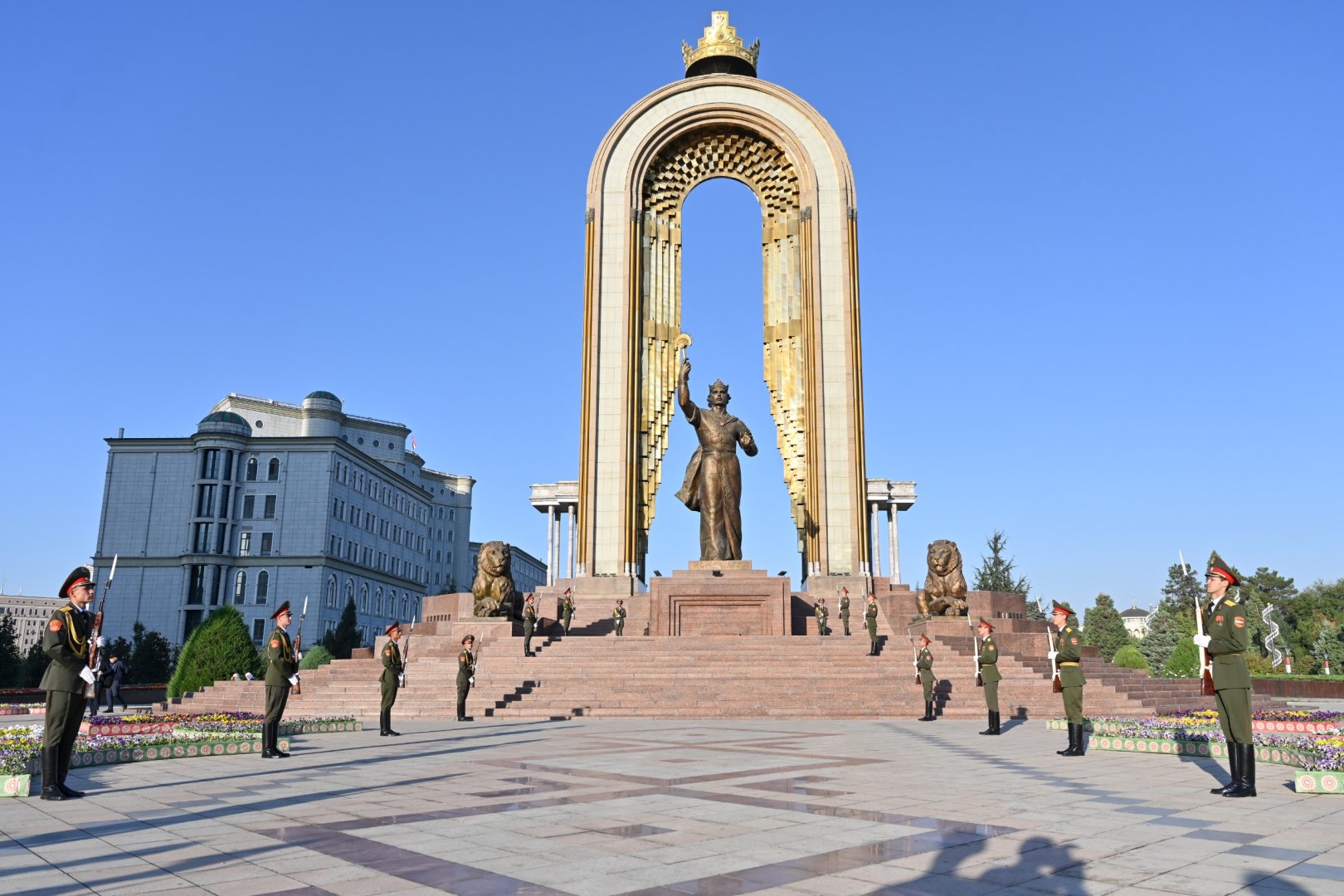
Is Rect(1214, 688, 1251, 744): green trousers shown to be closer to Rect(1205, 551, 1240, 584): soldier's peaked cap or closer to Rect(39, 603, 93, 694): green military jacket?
Rect(1205, 551, 1240, 584): soldier's peaked cap

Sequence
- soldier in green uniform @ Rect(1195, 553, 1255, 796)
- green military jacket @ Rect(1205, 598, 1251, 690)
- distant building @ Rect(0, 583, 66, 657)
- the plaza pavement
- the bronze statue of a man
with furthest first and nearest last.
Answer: distant building @ Rect(0, 583, 66, 657) < the bronze statue of a man < green military jacket @ Rect(1205, 598, 1251, 690) < soldier in green uniform @ Rect(1195, 553, 1255, 796) < the plaza pavement

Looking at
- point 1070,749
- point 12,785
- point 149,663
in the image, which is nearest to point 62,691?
point 12,785

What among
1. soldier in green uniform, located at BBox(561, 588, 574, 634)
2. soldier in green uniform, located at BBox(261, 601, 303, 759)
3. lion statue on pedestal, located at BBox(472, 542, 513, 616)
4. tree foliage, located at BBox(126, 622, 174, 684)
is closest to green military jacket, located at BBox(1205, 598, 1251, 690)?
soldier in green uniform, located at BBox(261, 601, 303, 759)

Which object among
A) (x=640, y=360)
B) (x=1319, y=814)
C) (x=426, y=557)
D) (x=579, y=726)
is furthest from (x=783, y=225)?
(x=426, y=557)

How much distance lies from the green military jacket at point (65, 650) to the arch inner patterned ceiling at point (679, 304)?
21.4m

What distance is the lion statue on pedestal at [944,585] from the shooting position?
71.6 feet

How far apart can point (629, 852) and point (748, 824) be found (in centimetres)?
106

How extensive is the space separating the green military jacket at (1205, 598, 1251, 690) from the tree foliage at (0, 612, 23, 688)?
35544mm

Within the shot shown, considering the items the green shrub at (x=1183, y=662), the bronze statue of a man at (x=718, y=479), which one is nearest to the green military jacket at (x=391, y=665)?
the bronze statue of a man at (x=718, y=479)

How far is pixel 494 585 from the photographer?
22.5 m

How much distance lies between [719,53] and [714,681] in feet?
81.7

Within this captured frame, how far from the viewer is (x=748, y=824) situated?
605cm

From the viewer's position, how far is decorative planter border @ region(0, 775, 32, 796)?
7.53 meters

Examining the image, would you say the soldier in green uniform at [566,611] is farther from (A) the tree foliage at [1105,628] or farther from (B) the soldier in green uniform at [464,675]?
(A) the tree foliage at [1105,628]
